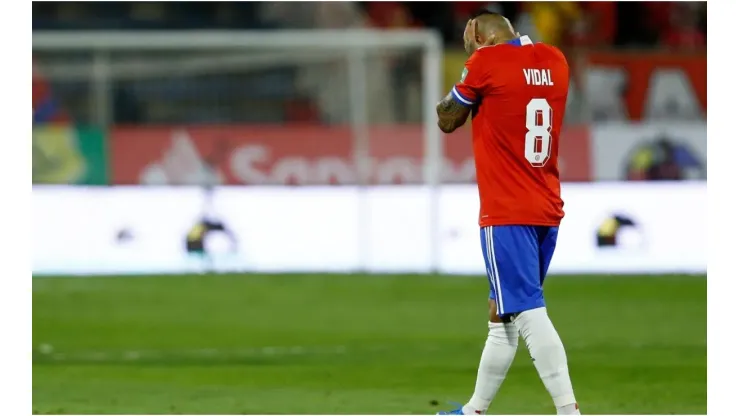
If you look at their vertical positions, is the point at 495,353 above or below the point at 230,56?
below

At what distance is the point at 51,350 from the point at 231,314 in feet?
10.7

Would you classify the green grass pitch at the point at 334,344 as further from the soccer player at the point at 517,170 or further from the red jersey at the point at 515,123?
the red jersey at the point at 515,123

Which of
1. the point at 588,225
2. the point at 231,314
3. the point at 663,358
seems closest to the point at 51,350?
the point at 231,314

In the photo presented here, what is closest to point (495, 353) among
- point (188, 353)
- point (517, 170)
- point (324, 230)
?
point (517, 170)

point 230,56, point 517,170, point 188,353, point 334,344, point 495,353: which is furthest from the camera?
point 230,56

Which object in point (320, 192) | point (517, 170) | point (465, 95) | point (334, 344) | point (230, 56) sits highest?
point (230, 56)

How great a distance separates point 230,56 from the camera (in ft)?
76.5

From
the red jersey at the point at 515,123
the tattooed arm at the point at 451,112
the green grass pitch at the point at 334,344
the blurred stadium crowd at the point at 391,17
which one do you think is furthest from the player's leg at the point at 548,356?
the blurred stadium crowd at the point at 391,17

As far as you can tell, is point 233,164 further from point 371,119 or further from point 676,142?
point 676,142

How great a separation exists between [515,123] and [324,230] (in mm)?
13450

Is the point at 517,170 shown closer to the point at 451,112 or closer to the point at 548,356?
the point at 451,112

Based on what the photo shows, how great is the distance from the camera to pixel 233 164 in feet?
70.1

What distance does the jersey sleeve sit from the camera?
251 inches

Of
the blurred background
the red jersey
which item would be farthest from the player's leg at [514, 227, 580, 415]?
the blurred background
